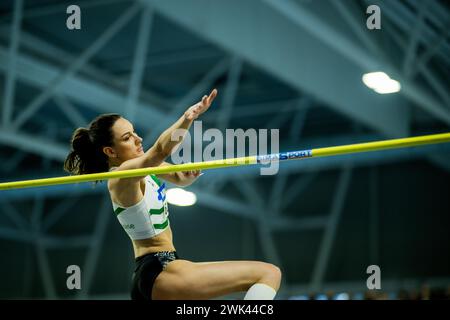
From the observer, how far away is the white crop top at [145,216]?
5.59m

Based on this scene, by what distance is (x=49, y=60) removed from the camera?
49.8ft

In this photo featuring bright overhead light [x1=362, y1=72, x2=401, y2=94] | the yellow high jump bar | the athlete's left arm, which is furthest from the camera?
bright overhead light [x1=362, y1=72, x2=401, y2=94]

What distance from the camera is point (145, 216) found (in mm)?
5590

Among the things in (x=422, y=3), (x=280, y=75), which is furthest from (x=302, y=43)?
(x=422, y=3)

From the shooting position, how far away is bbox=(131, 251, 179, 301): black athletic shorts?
214 inches

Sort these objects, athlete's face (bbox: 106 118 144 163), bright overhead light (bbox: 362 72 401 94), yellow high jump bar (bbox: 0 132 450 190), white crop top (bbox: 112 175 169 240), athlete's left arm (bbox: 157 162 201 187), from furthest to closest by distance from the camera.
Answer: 1. bright overhead light (bbox: 362 72 401 94)
2. athlete's left arm (bbox: 157 162 201 187)
3. athlete's face (bbox: 106 118 144 163)
4. white crop top (bbox: 112 175 169 240)
5. yellow high jump bar (bbox: 0 132 450 190)

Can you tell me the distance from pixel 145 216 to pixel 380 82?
600 cm

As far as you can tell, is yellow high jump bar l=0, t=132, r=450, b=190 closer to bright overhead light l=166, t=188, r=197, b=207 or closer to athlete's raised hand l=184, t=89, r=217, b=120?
athlete's raised hand l=184, t=89, r=217, b=120

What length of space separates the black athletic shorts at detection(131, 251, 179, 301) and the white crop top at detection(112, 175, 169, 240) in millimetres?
173

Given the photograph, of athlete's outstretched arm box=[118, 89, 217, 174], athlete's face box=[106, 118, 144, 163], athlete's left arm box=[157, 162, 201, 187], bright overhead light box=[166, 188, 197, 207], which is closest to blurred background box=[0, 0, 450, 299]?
bright overhead light box=[166, 188, 197, 207]

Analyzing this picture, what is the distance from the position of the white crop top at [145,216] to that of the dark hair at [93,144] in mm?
422

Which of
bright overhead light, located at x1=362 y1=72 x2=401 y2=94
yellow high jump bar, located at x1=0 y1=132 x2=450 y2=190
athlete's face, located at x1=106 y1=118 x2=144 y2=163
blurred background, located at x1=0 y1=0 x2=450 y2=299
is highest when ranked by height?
blurred background, located at x1=0 y1=0 x2=450 y2=299
